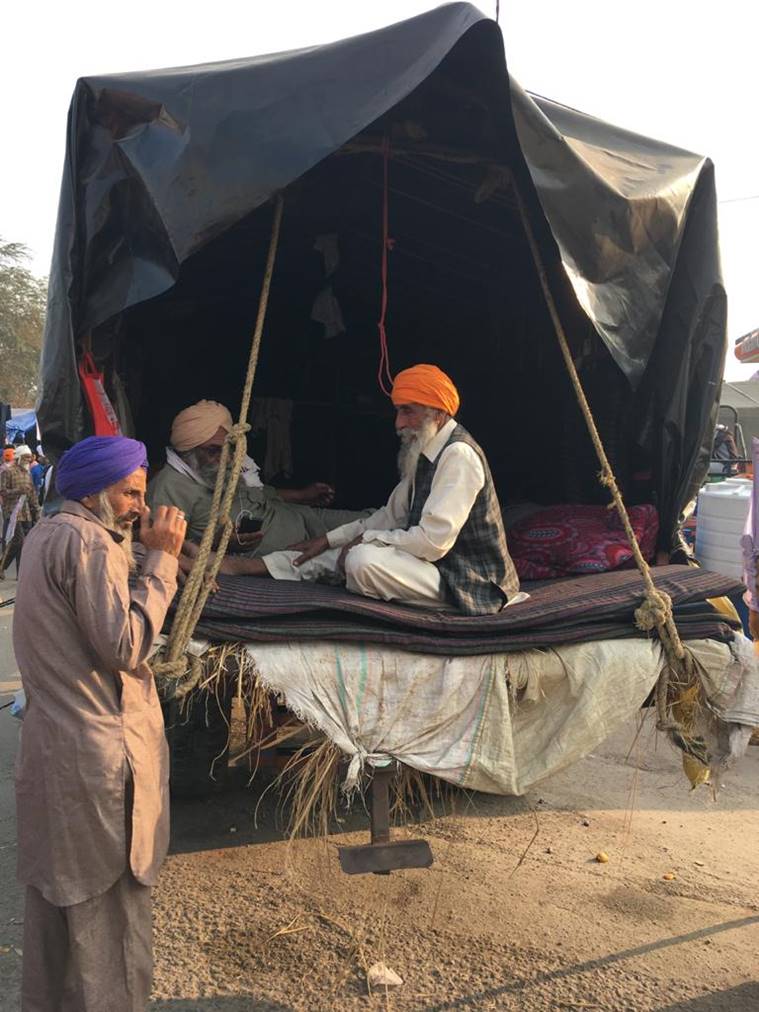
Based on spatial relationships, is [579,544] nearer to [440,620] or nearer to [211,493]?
[440,620]

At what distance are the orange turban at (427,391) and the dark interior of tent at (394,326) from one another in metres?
0.82

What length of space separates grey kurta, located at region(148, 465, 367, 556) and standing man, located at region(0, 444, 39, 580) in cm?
710

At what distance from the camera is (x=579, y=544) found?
4.33 meters

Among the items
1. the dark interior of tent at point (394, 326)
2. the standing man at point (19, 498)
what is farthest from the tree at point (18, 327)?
the dark interior of tent at point (394, 326)

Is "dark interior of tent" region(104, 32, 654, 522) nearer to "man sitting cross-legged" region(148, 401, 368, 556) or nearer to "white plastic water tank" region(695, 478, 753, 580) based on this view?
"man sitting cross-legged" region(148, 401, 368, 556)

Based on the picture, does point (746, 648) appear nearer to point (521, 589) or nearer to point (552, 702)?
point (552, 702)

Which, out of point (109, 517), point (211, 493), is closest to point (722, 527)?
point (211, 493)

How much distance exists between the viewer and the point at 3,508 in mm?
12023

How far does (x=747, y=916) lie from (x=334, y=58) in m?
3.63

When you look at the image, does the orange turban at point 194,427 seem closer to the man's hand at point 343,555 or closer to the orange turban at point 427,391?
the man's hand at point 343,555

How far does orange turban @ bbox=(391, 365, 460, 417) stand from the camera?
347 cm

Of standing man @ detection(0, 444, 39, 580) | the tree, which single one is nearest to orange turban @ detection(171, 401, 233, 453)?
standing man @ detection(0, 444, 39, 580)

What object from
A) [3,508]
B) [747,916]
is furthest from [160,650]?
[3,508]

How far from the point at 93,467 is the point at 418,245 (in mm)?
3352
